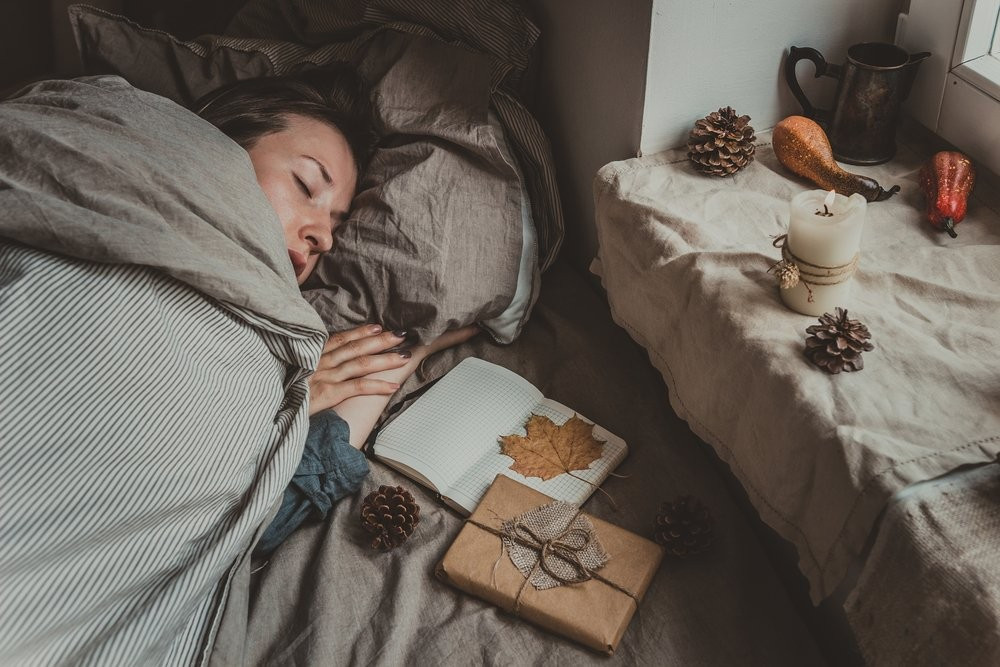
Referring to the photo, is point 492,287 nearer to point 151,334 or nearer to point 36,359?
point 151,334

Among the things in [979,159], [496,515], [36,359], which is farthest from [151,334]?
[979,159]

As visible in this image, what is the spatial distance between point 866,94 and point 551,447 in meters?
0.59

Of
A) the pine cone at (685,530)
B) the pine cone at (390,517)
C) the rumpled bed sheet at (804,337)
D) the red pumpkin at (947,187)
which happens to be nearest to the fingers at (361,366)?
the pine cone at (390,517)

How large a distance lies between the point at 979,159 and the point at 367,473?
2.76ft

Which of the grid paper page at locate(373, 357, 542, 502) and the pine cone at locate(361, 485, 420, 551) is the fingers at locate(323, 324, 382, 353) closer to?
the grid paper page at locate(373, 357, 542, 502)

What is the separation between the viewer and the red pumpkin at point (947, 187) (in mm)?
950

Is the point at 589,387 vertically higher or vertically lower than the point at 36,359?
lower

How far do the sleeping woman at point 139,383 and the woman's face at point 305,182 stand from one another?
11 cm

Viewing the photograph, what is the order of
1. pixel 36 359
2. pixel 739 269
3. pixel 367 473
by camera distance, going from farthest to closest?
pixel 367 473
pixel 739 269
pixel 36 359

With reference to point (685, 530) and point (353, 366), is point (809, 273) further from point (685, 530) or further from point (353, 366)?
point (353, 366)

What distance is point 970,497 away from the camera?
0.68 meters

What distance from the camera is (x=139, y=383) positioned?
2.77 feet

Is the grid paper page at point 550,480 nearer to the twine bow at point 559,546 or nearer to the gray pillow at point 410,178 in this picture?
the twine bow at point 559,546

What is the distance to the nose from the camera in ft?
3.90
